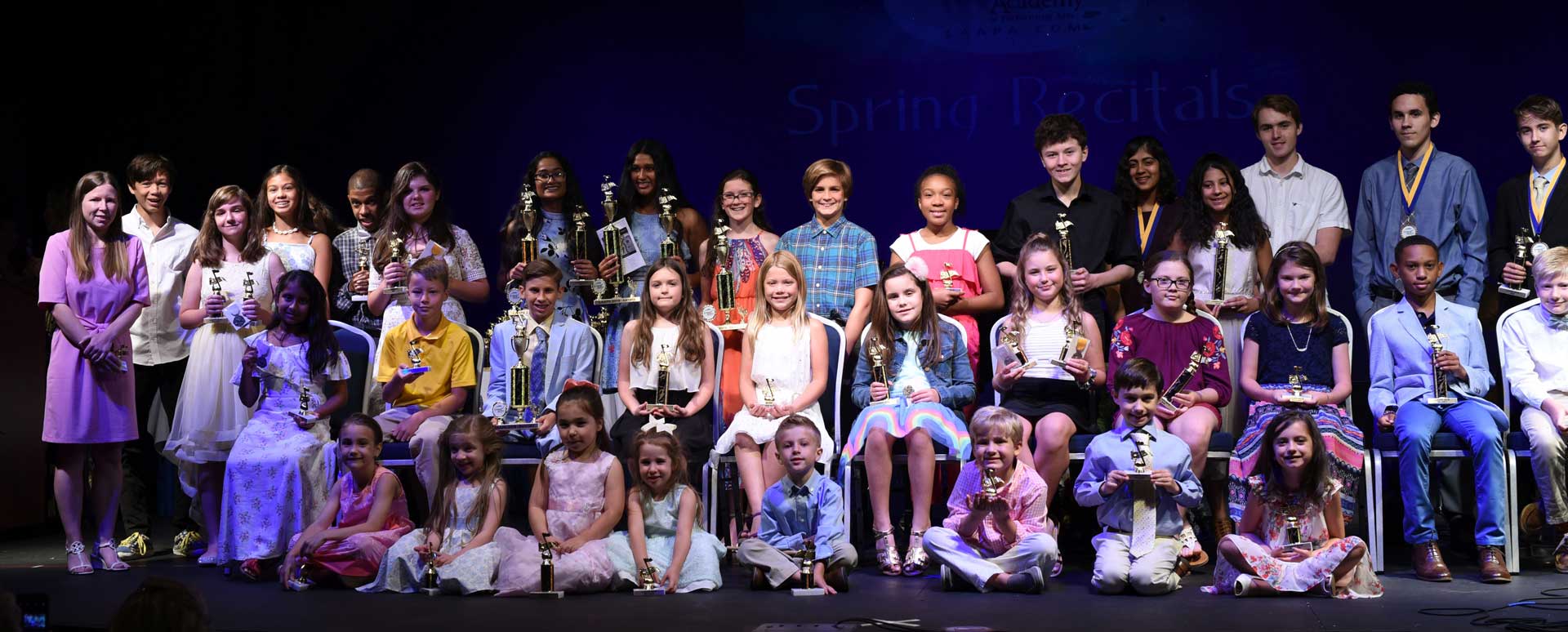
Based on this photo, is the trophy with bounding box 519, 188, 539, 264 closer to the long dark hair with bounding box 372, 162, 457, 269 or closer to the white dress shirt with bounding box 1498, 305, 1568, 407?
the long dark hair with bounding box 372, 162, 457, 269

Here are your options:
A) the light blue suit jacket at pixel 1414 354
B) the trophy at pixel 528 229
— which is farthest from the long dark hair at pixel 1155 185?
the trophy at pixel 528 229

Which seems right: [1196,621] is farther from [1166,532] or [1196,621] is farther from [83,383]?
[83,383]

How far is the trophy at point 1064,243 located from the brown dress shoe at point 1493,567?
178 cm

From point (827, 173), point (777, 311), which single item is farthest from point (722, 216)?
point (777, 311)

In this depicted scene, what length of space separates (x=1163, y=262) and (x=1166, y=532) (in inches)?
46.6

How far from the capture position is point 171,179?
21.0ft

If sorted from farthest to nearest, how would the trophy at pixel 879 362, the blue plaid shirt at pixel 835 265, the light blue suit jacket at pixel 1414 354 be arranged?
the blue plaid shirt at pixel 835 265, the trophy at pixel 879 362, the light blue suit jacket at pixel 1414 354

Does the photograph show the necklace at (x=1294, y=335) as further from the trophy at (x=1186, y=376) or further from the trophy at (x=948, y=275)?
the trophy at (x=948, y=275)

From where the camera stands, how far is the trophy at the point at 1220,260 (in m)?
5.82

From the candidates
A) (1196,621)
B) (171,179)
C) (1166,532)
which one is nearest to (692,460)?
(1166,532)

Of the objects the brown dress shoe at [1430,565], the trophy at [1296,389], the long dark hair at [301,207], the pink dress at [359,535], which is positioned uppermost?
the long dark hair at [301,207]

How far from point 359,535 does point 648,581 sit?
109 cm

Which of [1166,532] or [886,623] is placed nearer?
[886,623]

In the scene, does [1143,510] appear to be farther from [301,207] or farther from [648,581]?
[301,207]
